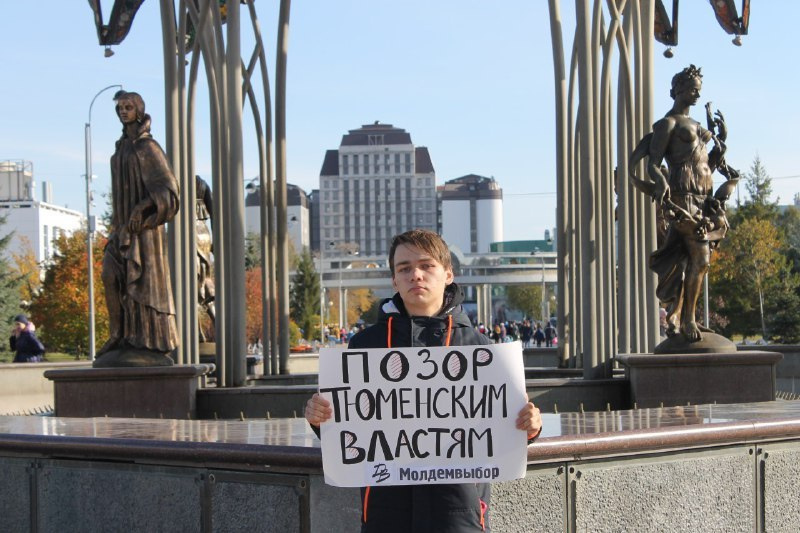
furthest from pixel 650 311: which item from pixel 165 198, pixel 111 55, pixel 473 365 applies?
pixel 473 365

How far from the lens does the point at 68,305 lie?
131 ft

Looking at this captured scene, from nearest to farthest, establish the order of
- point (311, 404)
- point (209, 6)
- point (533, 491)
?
point (311, 404) → point (533, 491) → point (209, 6)

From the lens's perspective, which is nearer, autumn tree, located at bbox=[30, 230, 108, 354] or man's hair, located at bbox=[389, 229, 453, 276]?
man's hair, located at bbox=[389, 229, 453, 276]

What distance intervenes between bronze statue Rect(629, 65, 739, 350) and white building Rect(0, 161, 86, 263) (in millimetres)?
85216

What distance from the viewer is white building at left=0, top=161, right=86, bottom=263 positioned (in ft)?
340

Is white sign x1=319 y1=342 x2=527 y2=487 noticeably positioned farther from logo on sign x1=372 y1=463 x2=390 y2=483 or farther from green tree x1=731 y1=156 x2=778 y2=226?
green tree x1=731 y1=156 x2=778 y2=226

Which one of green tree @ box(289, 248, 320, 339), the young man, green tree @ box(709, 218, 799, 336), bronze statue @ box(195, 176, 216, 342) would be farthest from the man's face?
green tree @ box(289, 248, 320, 339)

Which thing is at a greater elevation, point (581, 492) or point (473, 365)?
point (473, 365)

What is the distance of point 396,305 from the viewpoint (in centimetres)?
423

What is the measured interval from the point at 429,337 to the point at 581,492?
1.73m

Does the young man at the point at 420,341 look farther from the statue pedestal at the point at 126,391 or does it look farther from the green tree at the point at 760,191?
the green tree at the point at 760,191

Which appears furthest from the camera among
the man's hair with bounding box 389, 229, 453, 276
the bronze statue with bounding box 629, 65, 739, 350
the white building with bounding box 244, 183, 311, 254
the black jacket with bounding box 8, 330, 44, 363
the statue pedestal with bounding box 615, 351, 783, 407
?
the white building with bounding box 244, 183, 311, 254

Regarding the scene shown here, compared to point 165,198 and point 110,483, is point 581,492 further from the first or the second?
point 165,198

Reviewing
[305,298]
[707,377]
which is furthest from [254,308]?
[707,377]
